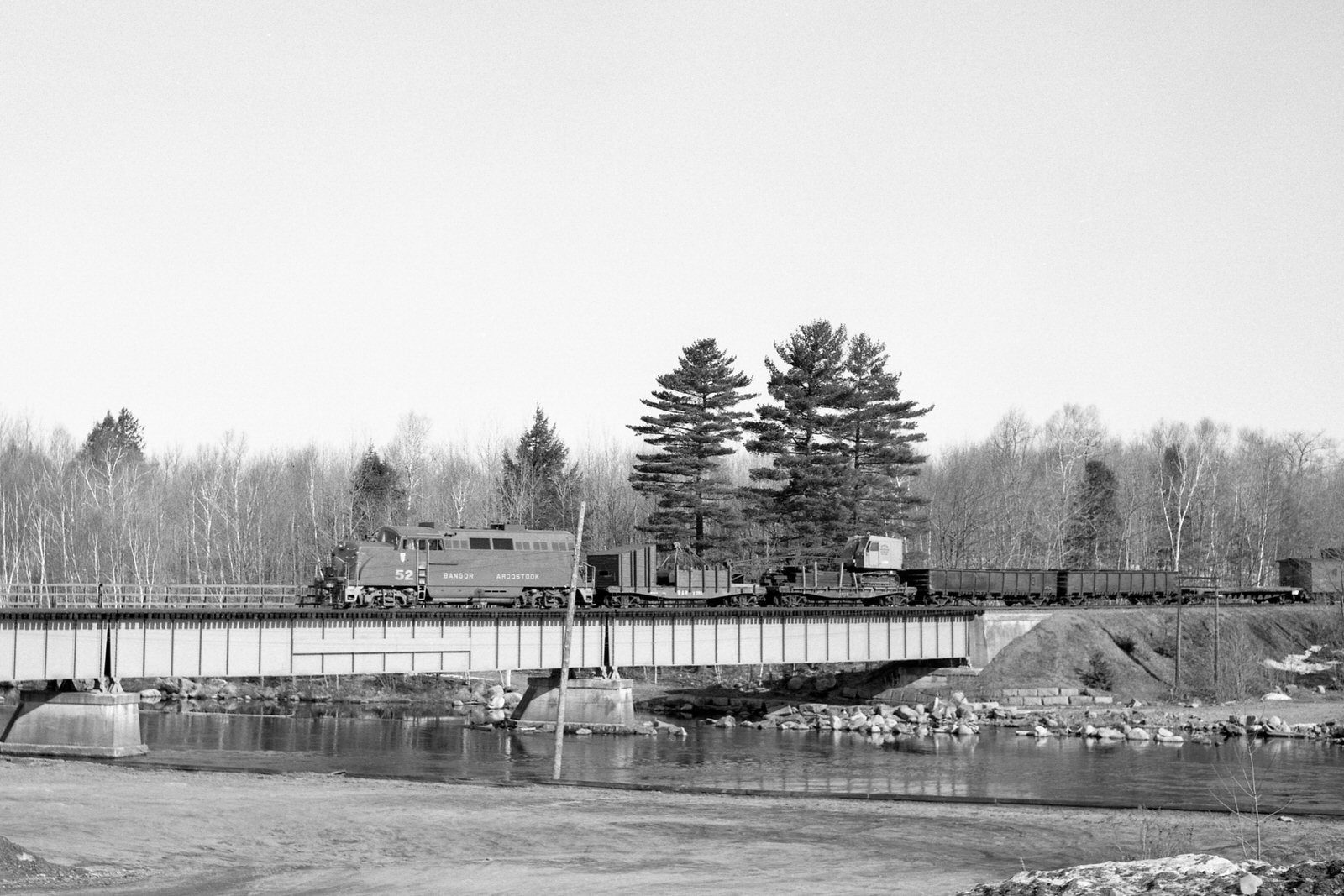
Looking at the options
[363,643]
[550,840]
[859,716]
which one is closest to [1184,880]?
[550,840]

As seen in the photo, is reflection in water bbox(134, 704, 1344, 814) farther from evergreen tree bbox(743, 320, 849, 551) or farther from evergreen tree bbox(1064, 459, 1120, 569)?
evergreen tree bbox(1064, 459, 1120, 569)

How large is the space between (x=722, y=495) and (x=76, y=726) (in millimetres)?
53233

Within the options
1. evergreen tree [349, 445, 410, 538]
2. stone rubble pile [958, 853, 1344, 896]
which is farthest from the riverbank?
evergreen tree [349, 445, 410, 538]

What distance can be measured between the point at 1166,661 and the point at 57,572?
237 feet

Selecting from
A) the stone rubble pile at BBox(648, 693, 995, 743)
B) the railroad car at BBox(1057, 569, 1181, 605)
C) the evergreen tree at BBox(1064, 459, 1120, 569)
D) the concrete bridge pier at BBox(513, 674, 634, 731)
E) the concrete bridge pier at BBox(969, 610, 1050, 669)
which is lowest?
the stone rubble pile at BBox(648, 693, 995, 743)

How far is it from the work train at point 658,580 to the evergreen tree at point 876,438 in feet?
21.5

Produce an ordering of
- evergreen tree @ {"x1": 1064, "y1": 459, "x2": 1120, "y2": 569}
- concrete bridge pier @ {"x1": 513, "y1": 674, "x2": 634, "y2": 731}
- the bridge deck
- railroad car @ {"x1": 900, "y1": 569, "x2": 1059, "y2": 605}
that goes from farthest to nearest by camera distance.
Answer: evergreen tree @ {"x1": 1064, "y1": 459, "x2": 1120, "y2": 569} → railroad car @ {"x1": 900, "y1": 569, "x2": 1059, "y2": 605} → concrete bridge pier @ {"x1": 513, "y1": 674, "x2": 634, "y2": 731} → the bridge deck

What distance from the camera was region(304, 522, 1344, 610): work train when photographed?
5712cm

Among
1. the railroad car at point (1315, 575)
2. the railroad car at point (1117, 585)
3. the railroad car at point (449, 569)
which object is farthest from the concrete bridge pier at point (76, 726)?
the railroad car at point (1315, 575)

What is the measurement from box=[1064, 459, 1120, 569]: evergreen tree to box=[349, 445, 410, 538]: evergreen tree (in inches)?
2137

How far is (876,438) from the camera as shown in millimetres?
95500

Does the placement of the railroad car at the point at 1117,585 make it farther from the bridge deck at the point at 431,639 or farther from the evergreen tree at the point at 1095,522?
the evergreen tree at the point at 1095,522

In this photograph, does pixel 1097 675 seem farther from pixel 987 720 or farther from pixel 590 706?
pixel 590 706

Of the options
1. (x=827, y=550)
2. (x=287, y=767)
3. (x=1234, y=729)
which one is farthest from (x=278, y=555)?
(x=1234, y=729)
